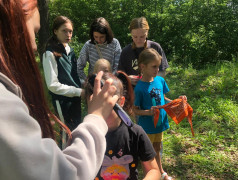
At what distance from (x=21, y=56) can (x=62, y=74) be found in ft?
6.40

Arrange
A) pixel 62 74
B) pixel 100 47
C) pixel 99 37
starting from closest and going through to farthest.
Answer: pixel 62 74 → pixel 99 37 → pixel 100 47

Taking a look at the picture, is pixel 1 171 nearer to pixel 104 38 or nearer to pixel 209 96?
pixel 104 38

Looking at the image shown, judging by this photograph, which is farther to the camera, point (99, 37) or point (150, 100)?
point (99, 37)

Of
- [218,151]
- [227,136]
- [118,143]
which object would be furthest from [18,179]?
[227,136]

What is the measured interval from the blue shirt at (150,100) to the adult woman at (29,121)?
1690 millimetres

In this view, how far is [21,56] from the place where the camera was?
0.92 m

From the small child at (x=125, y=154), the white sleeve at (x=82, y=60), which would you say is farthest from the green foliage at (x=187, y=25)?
the small child at (x=125, y=154)

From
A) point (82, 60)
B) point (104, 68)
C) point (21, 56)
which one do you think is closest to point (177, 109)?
point (104, 68)

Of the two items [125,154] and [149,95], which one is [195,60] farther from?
[125,154]

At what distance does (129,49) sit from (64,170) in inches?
105

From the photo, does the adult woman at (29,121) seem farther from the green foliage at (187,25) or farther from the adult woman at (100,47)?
the green foliage at (187,25)

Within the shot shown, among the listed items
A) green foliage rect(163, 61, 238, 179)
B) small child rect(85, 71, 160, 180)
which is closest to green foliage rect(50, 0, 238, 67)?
green foliage rect(163, 61, 238, 179)

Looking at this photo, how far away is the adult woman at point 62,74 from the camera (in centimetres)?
272

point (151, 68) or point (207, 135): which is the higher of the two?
point (151, 68)
